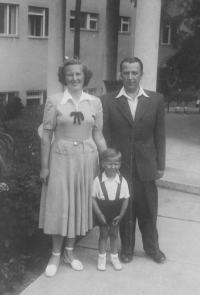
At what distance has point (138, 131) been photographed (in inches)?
166

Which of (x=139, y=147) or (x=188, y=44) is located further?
(x=188, y=44)

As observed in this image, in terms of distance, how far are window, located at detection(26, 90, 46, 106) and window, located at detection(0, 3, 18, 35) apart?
102 inches

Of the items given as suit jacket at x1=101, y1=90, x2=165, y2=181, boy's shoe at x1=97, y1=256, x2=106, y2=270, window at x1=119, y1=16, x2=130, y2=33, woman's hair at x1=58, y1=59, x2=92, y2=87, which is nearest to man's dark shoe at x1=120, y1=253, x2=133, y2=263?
boy's shoe at x1=97, y1=256, x2=106, y2=270

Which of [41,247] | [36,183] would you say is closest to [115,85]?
[36,183]

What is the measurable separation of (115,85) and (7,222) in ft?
16.0

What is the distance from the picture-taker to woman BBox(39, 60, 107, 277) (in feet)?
13.0

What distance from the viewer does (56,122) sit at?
158 inches

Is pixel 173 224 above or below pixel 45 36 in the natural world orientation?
below

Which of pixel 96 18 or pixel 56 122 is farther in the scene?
pixel 96 18

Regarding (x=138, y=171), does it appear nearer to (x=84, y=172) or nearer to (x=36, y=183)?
(x=84, y=172)

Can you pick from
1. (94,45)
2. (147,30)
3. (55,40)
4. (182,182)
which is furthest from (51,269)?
(94,45)

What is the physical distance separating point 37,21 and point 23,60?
1.77m

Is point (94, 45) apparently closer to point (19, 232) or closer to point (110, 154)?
point (19, 232)

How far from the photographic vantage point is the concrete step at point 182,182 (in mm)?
6715
